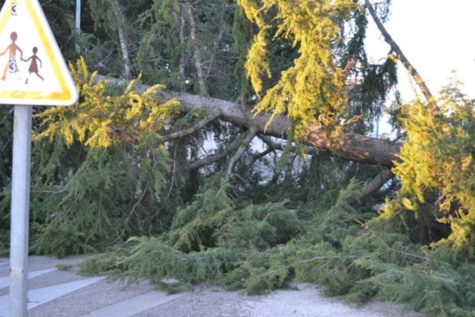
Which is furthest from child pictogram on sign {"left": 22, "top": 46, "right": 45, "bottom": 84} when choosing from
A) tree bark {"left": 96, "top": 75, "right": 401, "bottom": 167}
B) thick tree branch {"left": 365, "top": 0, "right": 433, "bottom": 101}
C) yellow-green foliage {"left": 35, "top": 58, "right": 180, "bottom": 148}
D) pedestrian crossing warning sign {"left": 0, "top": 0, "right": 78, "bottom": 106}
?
thick tree branch {"left": 365, "top": 0, "right": 433, "bottom": 101}

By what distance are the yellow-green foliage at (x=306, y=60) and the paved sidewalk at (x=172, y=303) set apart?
8.30 feet

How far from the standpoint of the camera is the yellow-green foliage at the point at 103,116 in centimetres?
804

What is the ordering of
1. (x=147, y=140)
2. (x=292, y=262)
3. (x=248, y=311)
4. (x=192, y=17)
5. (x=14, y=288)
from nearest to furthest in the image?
(x=14, y=288)
(x=248, y=311)
(x=292, y=262)
(x=147, y=140)
(x=192, y=17)

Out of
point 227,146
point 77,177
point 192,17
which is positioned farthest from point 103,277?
point 192,17

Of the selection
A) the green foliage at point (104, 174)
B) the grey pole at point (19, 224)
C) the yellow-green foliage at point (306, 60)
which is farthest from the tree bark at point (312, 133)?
the grey pole at point (19, 224)

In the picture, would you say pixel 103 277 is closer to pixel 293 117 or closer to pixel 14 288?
pixel 293 117

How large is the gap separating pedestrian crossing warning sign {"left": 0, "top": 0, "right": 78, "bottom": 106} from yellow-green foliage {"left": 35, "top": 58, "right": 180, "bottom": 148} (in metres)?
4.27

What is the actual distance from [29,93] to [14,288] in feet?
3.29

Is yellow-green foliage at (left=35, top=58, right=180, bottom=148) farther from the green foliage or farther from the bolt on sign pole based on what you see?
the bolt on sign pole

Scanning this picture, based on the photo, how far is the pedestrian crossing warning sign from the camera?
372 cm

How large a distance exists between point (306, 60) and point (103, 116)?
7.93 feet

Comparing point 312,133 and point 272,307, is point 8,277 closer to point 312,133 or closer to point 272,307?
point 272,307

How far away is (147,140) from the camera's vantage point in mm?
8312

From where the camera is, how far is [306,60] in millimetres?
8125
